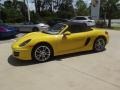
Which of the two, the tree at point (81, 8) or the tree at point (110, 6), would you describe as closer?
the tree at point (110, 6)

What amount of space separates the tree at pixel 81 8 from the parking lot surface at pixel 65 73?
46.7 meters

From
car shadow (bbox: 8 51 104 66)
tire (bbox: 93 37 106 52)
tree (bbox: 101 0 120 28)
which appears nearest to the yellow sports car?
tire (bbox: 93 37 106 52)

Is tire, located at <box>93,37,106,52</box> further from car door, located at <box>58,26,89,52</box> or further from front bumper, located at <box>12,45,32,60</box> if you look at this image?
front bumper, located at <box>12,45,32,60</box>

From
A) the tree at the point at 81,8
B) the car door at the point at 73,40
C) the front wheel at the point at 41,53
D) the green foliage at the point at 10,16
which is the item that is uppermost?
the tree at the point at 81,8

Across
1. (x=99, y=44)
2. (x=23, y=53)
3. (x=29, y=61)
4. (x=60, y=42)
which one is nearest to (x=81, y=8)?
(x=99, y=44)

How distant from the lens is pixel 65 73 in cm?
609

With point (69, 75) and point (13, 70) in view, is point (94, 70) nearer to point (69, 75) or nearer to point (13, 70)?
point (69, 75)

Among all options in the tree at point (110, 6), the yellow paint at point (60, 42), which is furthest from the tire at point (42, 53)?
the tree at point (110, 6)

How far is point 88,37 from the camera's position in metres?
8.27

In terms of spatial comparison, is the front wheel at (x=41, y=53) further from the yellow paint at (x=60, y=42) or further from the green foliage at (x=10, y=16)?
the green foliage at (x=10, y=16)

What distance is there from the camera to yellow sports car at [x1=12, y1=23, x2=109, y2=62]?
23.5 feet

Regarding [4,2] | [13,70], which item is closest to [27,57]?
[13,70]

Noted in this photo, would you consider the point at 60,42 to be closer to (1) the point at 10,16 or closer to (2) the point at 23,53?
(2) the point at 23,53

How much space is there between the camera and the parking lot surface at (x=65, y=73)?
520cm
